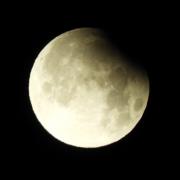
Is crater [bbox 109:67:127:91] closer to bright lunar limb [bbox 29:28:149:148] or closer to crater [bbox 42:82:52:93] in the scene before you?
bright lunar limb [bbox 29:28:149:148]

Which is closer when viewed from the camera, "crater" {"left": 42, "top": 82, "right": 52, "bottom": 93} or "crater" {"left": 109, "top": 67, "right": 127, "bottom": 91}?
"crater" {"left": 109, "top": 67, "right": 127, "bottom": 91}

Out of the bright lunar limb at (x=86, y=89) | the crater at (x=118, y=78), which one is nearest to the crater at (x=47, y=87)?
the bright lunar limb at (x=86, y=89)

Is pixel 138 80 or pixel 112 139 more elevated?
pixel 138 80

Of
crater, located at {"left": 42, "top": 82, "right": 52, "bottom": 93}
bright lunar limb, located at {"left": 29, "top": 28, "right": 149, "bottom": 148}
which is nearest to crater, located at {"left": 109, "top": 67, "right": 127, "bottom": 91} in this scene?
bright lunar limb, located at {"left": 29, "top": 28, "right": 149, "bottom": 148}

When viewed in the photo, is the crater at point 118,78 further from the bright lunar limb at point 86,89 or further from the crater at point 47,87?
the crater at point 47,87

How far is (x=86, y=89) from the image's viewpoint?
7.54m

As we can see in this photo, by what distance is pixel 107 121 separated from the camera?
7.87 m

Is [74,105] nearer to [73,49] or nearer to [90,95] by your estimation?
[90,95]

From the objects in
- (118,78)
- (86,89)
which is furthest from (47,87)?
(118,78)

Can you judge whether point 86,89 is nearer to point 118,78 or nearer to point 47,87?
point 118,78

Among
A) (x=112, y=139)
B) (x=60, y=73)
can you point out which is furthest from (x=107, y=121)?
(x=60, y=73)

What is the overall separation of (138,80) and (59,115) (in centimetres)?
163

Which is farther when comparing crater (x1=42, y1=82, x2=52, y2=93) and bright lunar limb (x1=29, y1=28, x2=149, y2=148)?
crater (x1=42, y1=82, x2=52, y2=93)

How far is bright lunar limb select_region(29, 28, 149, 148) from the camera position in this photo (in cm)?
757
